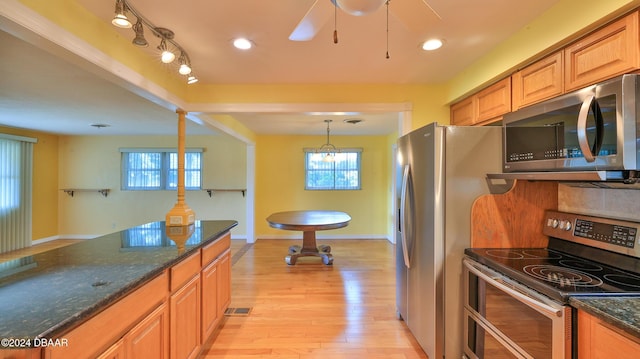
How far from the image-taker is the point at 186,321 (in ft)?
5.80

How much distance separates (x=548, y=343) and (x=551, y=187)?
3.71ft

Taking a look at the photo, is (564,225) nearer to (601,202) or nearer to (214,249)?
(601,202)

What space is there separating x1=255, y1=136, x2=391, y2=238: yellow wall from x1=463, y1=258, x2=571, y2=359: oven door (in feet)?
14.6

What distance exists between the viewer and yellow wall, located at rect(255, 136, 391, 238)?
6.26 m

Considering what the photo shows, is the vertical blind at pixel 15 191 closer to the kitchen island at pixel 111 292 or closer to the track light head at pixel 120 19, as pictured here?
the kitchen island at pixel 111 292

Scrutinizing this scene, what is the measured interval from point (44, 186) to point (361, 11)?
7808mm

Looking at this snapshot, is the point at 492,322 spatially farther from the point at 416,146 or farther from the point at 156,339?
the point at 156,339

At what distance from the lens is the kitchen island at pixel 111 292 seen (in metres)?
0.89

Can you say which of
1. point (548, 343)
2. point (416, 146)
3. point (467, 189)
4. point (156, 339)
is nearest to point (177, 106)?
point (156, 339)

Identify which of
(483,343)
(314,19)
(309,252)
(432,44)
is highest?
(432,44)

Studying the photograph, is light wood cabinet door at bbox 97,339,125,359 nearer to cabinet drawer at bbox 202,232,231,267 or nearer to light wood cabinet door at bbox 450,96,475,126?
cabinet drawer at bbox 202,232,231,267

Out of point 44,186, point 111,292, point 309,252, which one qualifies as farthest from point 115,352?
point 44,186

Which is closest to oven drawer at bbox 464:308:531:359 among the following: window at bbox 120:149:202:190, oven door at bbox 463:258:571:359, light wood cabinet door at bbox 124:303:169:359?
oven door at bbox 463:258:571:359

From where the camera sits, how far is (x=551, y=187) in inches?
75.0
